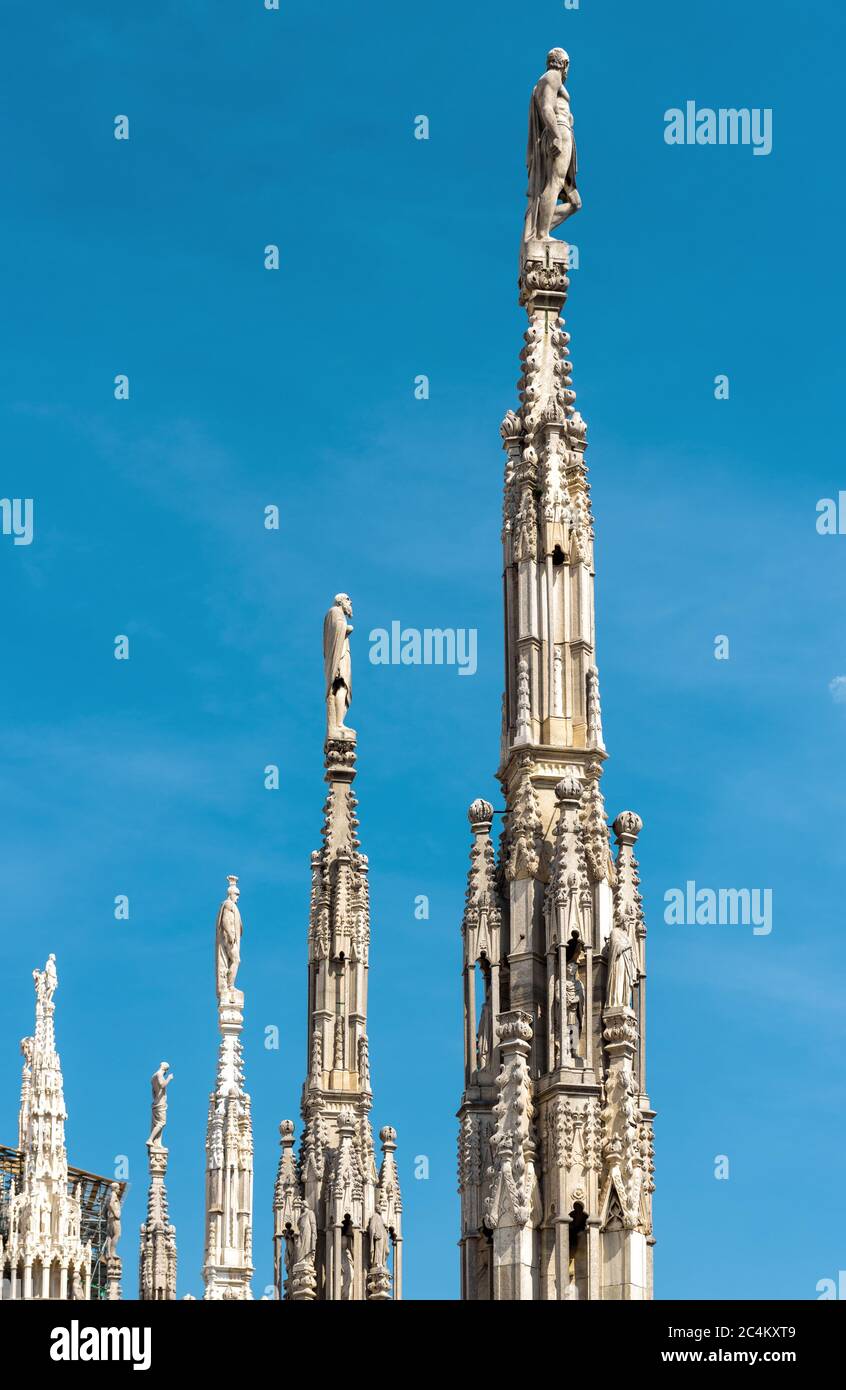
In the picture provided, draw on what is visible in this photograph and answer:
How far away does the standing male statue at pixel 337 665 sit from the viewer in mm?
36969

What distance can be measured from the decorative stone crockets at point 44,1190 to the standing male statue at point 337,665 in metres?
37.2

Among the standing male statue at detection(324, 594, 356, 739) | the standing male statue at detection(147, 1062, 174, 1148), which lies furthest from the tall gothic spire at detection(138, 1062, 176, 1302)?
the standing male statue at detection(324, 594, 356, 739)

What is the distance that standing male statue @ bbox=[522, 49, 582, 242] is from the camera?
981 inches

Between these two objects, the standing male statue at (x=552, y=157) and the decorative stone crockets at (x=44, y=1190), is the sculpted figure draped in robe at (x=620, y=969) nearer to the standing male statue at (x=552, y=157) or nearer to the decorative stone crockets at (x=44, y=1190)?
the standing male statue at (x=552, y=157)

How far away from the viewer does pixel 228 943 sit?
5100cm

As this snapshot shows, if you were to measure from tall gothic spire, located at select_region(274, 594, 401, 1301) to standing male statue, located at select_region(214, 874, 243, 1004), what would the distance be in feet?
45.8

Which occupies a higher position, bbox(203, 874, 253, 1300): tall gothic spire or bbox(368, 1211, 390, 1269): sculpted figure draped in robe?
bbox(203, 874, 253, 1300): tall gothic spire

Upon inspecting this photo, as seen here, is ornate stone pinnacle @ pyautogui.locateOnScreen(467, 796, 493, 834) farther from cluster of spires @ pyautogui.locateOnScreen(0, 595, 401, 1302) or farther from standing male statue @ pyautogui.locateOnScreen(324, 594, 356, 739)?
standing male statue @ pyautogui.locateOnScreen(324, 594, 356, 739)

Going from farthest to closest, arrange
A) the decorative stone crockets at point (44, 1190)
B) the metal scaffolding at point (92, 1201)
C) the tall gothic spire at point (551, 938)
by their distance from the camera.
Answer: the metal scaffolding at point (92, 1201) → the decorative stone crockets at point (44, 1190) → the tall gothic spire at point (551, 938)

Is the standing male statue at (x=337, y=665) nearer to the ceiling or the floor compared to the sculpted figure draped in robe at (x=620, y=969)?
nearer to the ceiling

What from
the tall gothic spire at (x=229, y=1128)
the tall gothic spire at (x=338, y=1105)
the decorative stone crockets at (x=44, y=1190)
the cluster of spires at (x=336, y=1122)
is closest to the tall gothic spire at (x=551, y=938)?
the cluster of spires at (x=336, y=1122)
